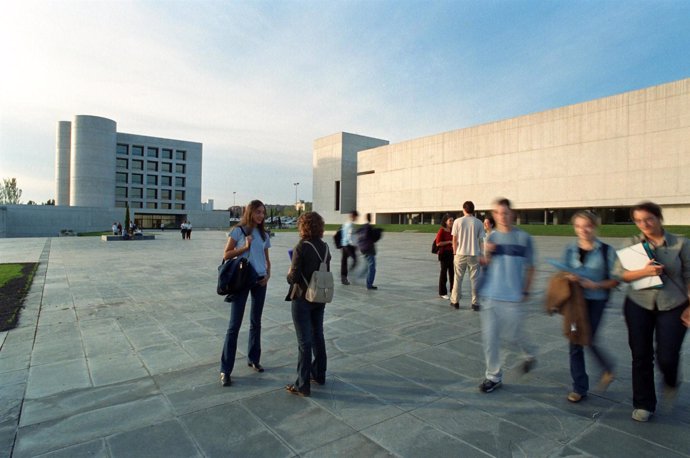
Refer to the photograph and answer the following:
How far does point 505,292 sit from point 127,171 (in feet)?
286

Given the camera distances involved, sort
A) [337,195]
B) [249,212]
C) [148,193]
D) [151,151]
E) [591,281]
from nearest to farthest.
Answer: [591,281] → [249,212] → [337,195] → [148,193] → [151,151]

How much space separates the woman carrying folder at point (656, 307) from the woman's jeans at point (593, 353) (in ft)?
0.61

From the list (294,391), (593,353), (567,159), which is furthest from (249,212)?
(567,159)

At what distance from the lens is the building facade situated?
68.3 m

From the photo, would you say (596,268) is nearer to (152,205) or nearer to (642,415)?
(642,415)

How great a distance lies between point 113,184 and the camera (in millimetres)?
71625

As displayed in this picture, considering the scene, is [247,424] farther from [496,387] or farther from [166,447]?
[496,387]

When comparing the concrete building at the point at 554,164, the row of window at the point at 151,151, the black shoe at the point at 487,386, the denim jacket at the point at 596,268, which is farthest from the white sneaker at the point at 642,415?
the row of window at the point at 151,151

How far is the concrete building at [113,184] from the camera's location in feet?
190

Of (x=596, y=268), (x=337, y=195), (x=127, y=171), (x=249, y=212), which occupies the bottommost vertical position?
(x=596, y=268)

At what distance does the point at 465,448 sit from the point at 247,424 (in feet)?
5.38

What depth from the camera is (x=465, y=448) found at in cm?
270

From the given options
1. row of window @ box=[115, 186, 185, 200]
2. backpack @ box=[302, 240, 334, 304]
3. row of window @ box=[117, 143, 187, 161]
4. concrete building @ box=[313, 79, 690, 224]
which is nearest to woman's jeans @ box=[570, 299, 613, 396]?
backpack @ box=[302, 240, 334, 304]

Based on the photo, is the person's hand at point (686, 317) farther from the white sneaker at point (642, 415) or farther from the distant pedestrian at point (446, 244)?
the distant pedestrian at point (446, 244)
